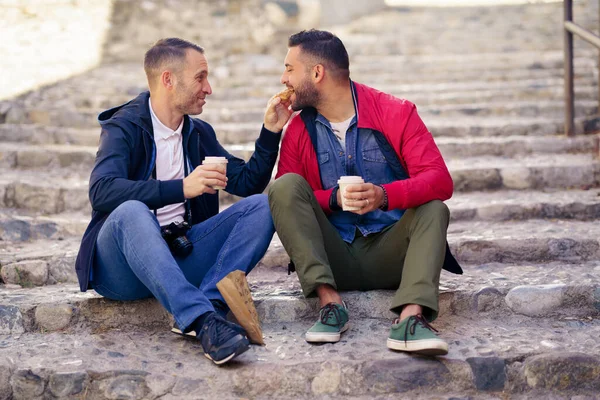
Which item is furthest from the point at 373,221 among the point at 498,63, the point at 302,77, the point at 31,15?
the point at 31,15

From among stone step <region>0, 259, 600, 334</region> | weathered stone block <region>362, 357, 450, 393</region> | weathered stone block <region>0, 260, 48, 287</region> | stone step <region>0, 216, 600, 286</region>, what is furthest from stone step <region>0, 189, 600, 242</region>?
weathered stone block <region>362, 357, 450, 393</region>

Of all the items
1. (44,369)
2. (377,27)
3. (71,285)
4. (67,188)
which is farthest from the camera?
(377,27)

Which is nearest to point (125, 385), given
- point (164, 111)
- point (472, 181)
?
point (164, 111)

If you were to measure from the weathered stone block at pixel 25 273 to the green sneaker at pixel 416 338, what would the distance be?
166 cm

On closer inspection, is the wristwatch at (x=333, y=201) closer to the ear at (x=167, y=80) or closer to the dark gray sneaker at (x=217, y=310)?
the dark gray sneaker at (x=217, y=310)

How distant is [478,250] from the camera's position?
3344 mm

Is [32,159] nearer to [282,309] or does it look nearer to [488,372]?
[282,309]

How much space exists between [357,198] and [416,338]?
525mm

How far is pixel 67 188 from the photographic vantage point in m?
4.08

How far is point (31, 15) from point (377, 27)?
4.63 m

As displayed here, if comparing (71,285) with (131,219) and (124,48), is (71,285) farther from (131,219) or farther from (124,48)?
(124,48)

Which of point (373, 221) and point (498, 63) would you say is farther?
point (498, 63)

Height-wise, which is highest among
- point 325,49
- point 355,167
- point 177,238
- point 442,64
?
point 442,64

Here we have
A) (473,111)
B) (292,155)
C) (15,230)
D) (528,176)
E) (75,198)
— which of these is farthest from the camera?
(473,111)
